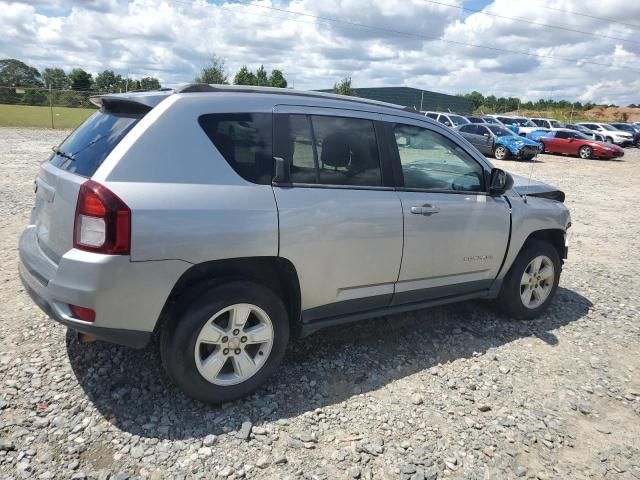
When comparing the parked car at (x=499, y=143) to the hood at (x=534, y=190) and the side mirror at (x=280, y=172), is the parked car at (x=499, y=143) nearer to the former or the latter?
the hood at (x=534, y=190)

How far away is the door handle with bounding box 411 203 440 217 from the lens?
11.8 feet

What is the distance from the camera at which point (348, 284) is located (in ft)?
11.2

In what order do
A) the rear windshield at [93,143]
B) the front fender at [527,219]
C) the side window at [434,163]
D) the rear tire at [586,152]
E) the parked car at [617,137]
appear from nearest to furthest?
the rear windshield at [93,143] → the side window at [434,163] → the front fender at [527,219] → the rear tire at [586,152] → the parked car at [617,137]

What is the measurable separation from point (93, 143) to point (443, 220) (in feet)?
8.28

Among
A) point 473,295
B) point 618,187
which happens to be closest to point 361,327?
point 473,295

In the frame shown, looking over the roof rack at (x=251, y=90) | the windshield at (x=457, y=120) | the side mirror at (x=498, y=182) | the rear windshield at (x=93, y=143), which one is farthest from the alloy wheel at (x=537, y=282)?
the windshield at (x=457, y=120)

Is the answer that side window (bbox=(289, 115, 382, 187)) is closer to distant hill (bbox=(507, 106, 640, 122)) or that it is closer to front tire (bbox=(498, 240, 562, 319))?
front tire (bbox=(498, 240, 562, 319))

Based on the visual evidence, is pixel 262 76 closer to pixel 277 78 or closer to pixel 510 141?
pixel 277 78

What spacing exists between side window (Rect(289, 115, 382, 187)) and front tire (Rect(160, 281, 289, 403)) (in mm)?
847

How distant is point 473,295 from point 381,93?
2369 inches

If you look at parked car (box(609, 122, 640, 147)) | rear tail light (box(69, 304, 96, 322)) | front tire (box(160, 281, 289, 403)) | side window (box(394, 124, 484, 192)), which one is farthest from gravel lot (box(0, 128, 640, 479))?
parked car (box(609, 122, 640, 147))

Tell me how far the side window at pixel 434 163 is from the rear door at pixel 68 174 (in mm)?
1943

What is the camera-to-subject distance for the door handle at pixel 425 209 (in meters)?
3.59

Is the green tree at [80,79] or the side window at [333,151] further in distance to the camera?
the green tree at [80,79]
